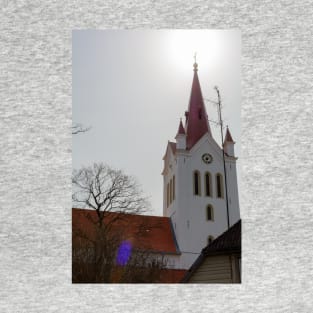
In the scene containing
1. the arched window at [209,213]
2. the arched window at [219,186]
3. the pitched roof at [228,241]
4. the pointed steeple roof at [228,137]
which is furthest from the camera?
the arched window at [209,213]

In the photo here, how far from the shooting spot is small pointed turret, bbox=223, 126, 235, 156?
3.22m

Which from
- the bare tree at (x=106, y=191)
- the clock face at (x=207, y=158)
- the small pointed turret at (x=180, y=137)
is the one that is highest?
the small pointed turret at (x=180, y=137)

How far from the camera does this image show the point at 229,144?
325 centimetres

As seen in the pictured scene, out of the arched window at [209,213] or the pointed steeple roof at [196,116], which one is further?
the arched window at [209,213]

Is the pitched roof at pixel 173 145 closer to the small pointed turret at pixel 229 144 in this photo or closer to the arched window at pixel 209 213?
the small pointed turret at pixel 229 144

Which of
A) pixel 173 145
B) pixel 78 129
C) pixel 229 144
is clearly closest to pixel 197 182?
pixel 173 145

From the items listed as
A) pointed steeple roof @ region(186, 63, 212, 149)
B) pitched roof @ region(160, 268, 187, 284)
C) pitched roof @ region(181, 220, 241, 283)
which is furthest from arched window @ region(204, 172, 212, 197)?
pitched roof @ region(160, 268, 187, 284)

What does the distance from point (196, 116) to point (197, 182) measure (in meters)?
0.60

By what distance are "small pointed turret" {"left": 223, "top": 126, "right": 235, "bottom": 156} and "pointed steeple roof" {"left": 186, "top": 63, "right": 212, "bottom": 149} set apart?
0.54 feet

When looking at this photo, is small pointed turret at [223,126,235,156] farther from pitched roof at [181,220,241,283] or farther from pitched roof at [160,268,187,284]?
pitched roof at [160,268,187,284]

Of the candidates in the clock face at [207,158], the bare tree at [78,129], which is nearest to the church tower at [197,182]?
the clock face at [207,158]

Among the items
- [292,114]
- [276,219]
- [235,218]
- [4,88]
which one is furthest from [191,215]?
[4,88]

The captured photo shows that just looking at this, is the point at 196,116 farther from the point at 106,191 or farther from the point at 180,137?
the point at 106,191

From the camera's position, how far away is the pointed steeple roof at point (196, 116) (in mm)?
3256
